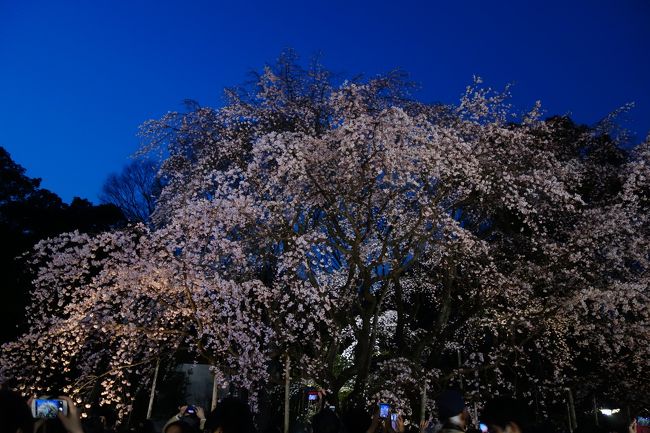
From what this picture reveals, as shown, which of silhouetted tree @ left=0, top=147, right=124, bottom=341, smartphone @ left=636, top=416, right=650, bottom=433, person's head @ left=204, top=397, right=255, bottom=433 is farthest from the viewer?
silhouetted tree @ left=0, top=147, right=124, bottom=341

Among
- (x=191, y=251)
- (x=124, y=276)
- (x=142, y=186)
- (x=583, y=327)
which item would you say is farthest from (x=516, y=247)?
(x=142, y=186)

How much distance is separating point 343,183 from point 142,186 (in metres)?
17.0

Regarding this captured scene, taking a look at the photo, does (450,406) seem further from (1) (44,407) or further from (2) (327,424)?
(1) (44,407)

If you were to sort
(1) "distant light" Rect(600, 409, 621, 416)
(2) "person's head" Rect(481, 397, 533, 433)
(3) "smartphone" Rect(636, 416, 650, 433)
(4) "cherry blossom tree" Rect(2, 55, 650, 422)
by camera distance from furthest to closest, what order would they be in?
(1) "distant light" Rect(600, 409, 621, 416) < (4) "cherry blossom tree" Rect(2, 55, 650, 422) < (3) "smartphone" Rect(636, 416, 650, 433) < (2) "person's head" Rect(481, 397, 533, 433)

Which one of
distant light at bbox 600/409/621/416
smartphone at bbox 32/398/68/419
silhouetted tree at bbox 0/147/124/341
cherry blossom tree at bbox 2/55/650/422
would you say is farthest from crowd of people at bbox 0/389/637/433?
silhouetted tree at bbox 0/147/124/341

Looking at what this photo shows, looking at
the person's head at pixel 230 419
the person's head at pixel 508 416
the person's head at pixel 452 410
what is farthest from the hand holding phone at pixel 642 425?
the person's head at pixel 230 419

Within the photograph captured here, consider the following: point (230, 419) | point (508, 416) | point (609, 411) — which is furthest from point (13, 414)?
point (609, 411)

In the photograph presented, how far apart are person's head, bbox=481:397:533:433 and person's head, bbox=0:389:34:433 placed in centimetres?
284

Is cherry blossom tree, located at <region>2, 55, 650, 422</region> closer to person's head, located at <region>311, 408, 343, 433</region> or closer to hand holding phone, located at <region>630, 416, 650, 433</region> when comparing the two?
hand holding phone, located at <region>630, 416, 650, 433</region>

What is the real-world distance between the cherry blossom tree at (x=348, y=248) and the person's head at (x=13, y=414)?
736 centimetres

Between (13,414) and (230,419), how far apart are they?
1.17 m

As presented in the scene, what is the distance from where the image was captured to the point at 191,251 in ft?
36.3

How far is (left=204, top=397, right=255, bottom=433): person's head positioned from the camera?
10.7 ft

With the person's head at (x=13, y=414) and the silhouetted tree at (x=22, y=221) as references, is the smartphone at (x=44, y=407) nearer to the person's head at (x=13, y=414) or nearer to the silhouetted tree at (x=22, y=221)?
the person's head at (x=13, y=414)
